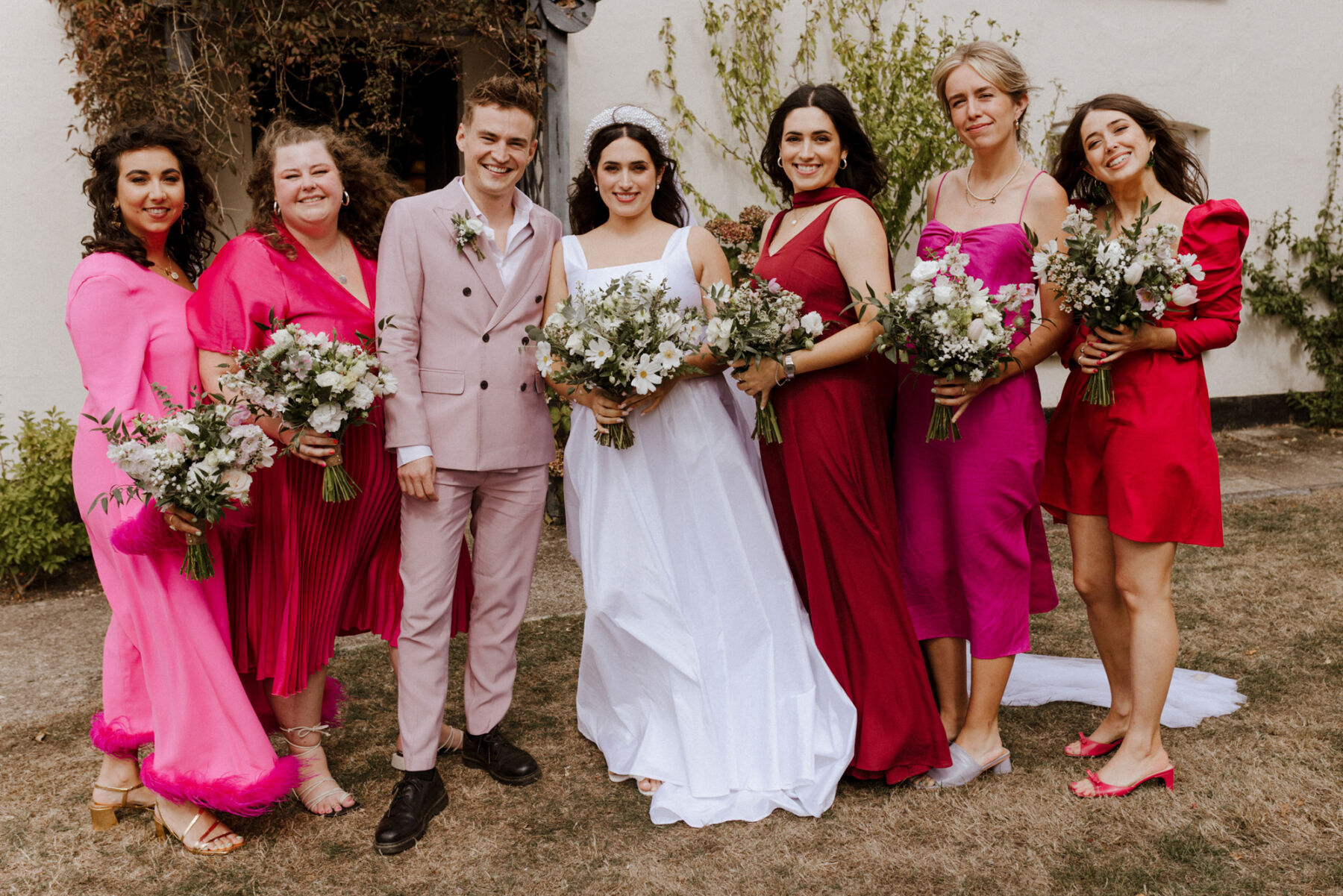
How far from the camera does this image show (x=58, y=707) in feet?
15.1

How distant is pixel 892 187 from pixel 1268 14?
433 cm

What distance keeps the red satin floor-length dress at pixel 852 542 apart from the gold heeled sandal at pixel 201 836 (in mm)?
2091

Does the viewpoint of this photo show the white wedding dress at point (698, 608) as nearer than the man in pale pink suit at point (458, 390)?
No

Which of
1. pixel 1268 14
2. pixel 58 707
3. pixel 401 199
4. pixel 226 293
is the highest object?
pixel 1268 14

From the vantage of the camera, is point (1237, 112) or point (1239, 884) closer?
point (1239, 884)

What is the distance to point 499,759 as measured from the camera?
383cm

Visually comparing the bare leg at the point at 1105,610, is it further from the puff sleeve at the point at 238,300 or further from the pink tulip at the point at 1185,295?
the puff sleeve at the point at 238,300

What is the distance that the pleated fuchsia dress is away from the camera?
3336 mm

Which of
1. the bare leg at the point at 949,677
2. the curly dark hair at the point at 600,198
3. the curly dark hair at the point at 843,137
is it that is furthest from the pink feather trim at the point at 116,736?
the curly dark hair at the point at 843,137

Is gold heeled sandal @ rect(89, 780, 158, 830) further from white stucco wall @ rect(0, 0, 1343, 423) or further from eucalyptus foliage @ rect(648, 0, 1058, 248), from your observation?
eucalyptus foliage @ rect(648, 0, 1058, 248)

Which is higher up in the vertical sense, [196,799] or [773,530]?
[773,530]

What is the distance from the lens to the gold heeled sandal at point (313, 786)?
3.61 meters

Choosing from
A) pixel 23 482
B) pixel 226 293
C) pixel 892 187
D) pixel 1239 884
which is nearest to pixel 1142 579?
pixel 1239 884

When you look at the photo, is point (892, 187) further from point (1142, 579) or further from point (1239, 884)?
point (1239, 884)
